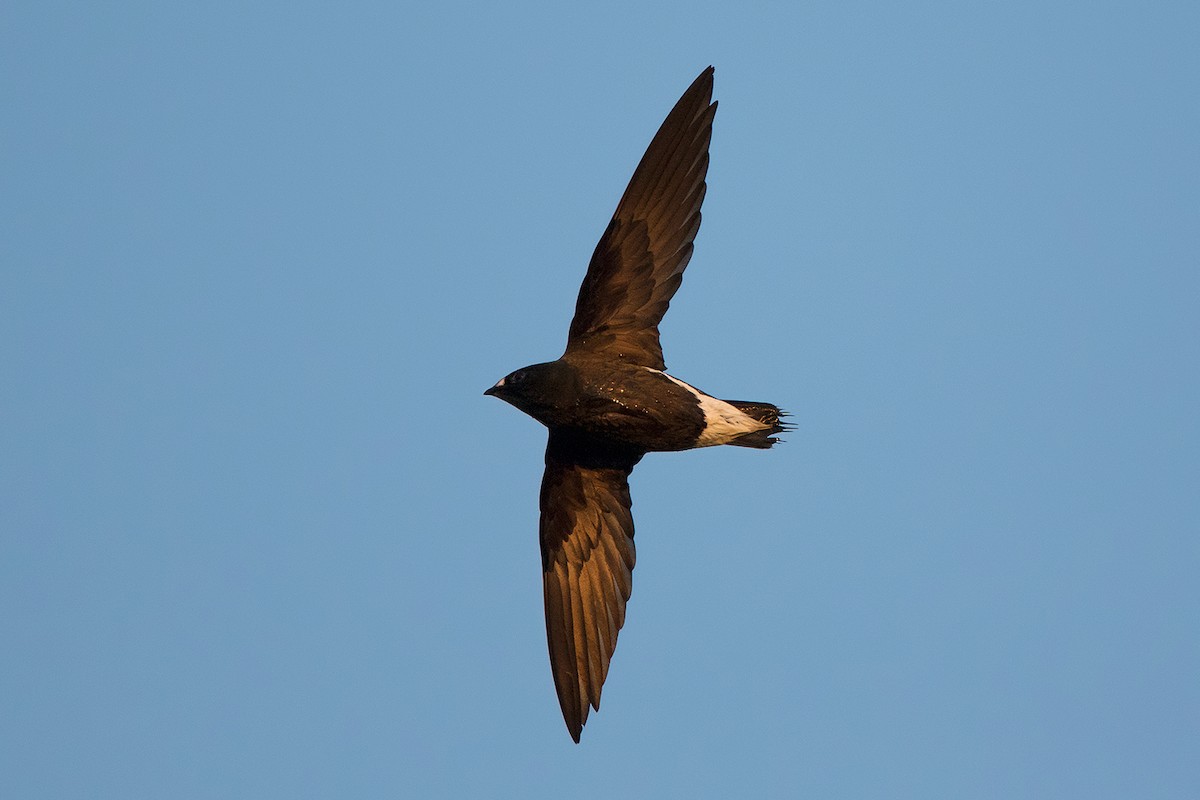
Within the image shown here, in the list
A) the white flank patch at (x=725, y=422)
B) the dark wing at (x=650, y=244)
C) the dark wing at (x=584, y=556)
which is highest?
the dark wing at (x=650, y=244)

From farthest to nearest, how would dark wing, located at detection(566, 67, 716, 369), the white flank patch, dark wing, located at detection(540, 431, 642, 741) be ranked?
dark wing, located at detection(540, 431, 642, 741) → dark wing, located at detection(566, 67, 716, 369) → the white flank patch

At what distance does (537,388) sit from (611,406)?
57 centimetres

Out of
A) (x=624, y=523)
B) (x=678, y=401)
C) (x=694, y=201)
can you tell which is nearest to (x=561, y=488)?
(x=624, y=523)

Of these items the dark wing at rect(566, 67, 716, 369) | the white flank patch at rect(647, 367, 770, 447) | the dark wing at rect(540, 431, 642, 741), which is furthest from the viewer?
the dark wing at rect(540, 431, 642, 741)

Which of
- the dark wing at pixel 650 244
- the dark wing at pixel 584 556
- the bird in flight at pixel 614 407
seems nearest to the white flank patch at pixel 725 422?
the bird in flight at pixel 614 407

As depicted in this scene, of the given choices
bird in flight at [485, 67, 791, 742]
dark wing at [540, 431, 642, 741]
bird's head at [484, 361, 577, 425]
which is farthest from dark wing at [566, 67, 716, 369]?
dark wing at [540, 431, 642, 741]

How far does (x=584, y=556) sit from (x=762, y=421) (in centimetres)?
194

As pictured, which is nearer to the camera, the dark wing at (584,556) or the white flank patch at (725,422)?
the white flank patch at (725,422)

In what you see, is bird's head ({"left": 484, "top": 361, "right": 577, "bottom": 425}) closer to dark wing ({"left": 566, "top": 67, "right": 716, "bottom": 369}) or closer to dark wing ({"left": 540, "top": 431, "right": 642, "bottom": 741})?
dark wing ({"left": 566, "top": 67, "right": 716, "bottom": 369})

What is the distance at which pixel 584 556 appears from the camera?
12.8 meters

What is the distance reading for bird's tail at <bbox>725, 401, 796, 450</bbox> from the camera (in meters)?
11.9

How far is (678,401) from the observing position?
12.0 metres

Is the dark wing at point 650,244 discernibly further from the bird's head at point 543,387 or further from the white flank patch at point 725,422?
the white flank patch at point 725,422

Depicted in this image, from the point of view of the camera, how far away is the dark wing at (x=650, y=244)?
40.1 ft
